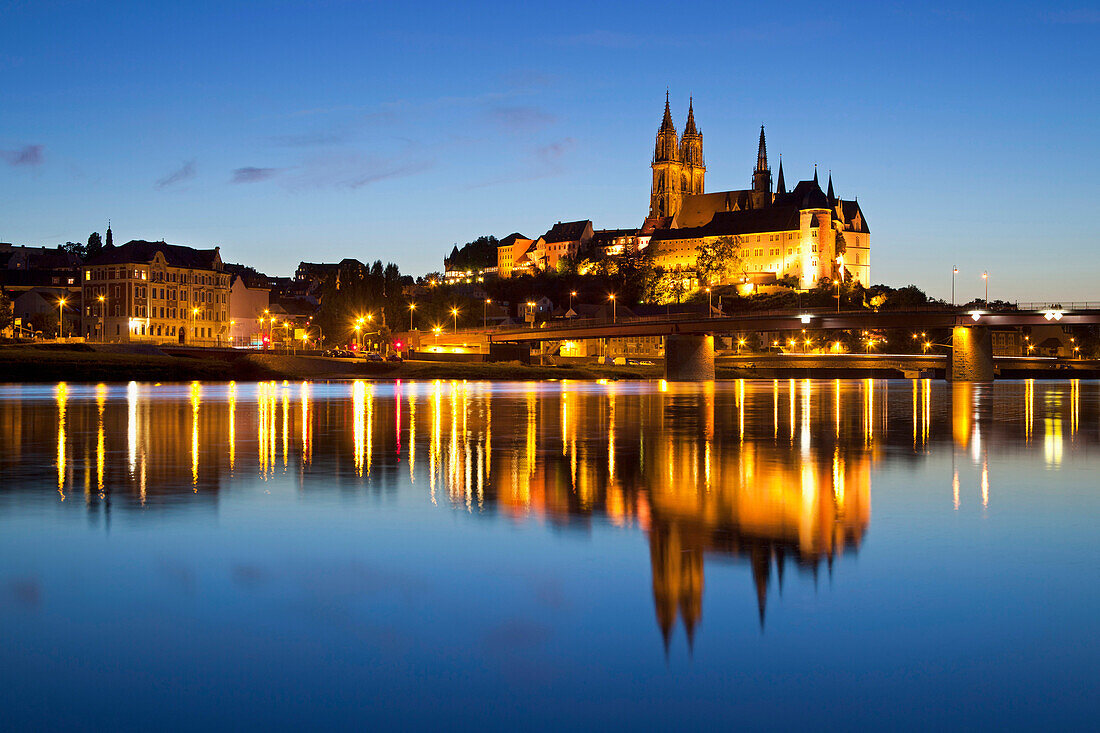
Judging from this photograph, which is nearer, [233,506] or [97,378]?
[233,506]

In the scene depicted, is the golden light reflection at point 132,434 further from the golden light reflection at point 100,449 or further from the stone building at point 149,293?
Result: the stone building at point 149,293

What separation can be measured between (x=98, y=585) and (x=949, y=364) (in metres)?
133

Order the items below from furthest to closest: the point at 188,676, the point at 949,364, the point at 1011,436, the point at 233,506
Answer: the point at 949,364 < the point at 1011,436 < the point at 233,506 < the point at 188,676

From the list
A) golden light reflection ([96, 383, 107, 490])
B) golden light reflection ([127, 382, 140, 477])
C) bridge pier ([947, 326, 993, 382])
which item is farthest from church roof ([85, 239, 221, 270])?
golden light reflection ([96, 383, 107, 490])

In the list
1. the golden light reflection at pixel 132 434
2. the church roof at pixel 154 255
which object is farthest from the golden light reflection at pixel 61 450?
the church roof at pixel 154 255

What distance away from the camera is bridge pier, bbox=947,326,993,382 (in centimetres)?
12269

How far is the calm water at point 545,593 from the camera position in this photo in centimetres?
779

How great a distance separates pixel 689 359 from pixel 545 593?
120 meters

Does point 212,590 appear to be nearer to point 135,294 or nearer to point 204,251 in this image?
point 135,294

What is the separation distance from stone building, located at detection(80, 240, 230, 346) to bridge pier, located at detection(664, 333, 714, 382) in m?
58.7

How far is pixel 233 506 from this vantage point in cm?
1672

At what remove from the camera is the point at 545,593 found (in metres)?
10.8

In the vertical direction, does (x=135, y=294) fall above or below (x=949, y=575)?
above

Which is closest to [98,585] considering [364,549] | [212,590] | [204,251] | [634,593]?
[212,590]
